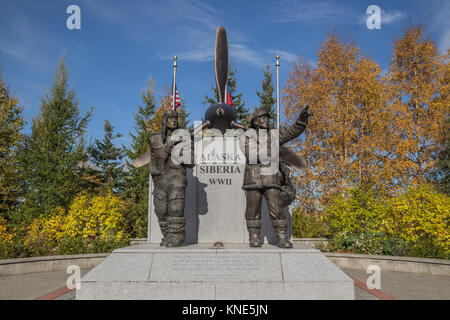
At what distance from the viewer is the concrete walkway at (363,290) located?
521 centimetres

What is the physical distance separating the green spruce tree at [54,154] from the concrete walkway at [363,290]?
21.6 feet

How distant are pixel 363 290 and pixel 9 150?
1575 cm

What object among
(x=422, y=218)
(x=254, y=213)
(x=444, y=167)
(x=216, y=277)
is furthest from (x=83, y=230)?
(x=444, y=167)

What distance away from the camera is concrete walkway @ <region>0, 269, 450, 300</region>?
521cm

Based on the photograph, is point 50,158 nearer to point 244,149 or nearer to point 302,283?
point 244,149

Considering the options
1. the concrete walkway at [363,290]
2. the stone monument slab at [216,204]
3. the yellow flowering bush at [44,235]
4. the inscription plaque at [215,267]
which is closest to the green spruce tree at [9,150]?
the yellow flowering bush at [44,235]

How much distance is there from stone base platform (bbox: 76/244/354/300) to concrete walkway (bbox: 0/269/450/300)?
4.72ft

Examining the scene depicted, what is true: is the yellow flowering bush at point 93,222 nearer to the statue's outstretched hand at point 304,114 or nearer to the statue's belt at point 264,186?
the statue's belt at point 264,186

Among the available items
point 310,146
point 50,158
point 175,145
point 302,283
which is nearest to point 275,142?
point 175,145

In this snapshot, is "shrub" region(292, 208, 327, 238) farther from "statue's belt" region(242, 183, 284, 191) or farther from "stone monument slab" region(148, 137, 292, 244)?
"statue's belt" region(242, 183, 284, 191)

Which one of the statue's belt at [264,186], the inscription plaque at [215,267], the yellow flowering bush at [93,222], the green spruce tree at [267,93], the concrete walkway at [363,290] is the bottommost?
the concrete walkway at [363,290]

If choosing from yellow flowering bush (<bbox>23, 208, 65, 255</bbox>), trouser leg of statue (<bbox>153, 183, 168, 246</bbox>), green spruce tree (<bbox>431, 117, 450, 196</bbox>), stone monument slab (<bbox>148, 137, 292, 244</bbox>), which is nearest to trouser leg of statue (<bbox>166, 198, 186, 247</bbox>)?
trouser leg of statue (<bbox>153, 183, 168, 246</bbox>)

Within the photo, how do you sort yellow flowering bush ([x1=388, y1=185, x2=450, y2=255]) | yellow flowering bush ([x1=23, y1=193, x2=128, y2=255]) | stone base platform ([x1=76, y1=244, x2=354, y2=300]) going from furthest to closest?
yellow flowering bush ([x1=23, y1=193, x2=128, y2=255]), yellow flowering bush ([x1=388, y1=185, x2=450, y2=255]), stone base platform ([x1=76, y1=244, x2=354, y2=300])

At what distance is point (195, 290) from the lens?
3.95 meters
